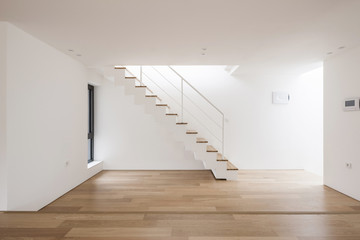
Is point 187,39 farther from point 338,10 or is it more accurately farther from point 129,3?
point 338,10

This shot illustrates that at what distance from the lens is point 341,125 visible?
3854mm

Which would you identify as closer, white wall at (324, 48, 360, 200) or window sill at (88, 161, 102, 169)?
white wall at (324, 48, 360, 200)

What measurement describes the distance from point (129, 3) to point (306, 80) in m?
5.05

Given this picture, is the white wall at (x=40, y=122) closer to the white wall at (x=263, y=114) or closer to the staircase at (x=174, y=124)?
the staircase at (x=174, y=124)

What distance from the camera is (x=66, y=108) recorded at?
3912 millimetres

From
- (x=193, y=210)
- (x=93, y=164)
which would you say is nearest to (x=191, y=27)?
(x=193, y=210)

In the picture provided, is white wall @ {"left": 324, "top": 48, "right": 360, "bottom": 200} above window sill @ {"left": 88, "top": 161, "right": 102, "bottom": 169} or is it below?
above

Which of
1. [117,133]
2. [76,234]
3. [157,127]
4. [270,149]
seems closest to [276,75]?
[270,149]

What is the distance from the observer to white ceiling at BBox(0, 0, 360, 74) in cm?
220

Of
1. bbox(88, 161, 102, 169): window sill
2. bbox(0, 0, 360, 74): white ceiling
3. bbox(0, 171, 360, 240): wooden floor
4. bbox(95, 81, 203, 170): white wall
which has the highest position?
bbox(0, 0, 360, 74): white ceiling

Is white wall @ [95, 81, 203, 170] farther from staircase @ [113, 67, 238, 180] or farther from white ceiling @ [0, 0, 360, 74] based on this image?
white ceiling @ [0, 0, 360, 74]

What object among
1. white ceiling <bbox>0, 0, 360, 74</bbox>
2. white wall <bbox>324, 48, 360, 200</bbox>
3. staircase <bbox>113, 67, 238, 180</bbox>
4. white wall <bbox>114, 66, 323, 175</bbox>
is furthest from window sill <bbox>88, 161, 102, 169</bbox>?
white wall <bbox>324, 48, 360, 200</bbox>

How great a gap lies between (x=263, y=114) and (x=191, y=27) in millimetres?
3686

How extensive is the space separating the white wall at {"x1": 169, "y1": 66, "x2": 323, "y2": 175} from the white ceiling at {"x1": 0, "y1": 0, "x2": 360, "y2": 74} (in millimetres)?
1600
